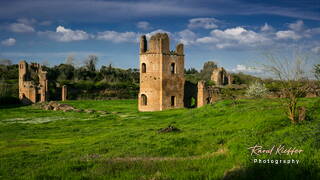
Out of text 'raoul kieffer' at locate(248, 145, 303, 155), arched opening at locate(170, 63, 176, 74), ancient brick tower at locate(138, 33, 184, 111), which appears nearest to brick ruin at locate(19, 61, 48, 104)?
ancient brick tower at locate(138, 33, 184, 111)

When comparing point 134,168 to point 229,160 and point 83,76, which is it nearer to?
point 229,160

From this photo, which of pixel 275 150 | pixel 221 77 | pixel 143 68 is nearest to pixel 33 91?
pixel 143 68

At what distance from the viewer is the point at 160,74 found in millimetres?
41438

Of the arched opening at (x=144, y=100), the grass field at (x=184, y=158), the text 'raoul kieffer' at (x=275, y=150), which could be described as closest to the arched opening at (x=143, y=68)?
the arched opening at (x=144, y=100)

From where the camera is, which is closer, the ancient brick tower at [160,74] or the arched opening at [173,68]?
the ancient brick tower at [160,74]

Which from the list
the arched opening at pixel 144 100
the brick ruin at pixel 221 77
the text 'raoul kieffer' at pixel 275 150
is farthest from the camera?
the brick ruin at pixel 221 77

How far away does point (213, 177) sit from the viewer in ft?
24.0

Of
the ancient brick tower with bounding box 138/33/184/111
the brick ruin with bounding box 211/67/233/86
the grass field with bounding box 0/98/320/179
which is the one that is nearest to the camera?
the grass field with bounding box 0/98/320/179

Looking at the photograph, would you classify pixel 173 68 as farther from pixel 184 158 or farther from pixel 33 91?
pixel 184 158

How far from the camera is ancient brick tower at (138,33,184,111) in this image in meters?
41.4

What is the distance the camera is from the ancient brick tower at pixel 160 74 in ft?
136

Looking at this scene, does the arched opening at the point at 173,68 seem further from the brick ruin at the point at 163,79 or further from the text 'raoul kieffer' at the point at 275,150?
the text 'raoul kieffer' at the point at 275,150

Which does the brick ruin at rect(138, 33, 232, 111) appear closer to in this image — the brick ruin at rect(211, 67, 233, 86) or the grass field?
the grass field

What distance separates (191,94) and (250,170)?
122ft
